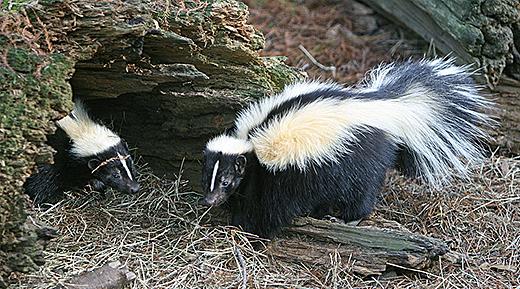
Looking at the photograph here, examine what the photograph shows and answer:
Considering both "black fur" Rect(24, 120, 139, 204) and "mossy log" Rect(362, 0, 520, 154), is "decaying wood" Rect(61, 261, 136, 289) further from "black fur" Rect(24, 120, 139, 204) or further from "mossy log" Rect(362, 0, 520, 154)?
"mossy log" Rect(362, 0, 520, 154)

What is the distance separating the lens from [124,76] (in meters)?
4.92

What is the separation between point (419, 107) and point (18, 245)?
2800 mm

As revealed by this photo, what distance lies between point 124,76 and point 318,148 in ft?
4.23

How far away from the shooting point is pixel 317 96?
4.97 meters

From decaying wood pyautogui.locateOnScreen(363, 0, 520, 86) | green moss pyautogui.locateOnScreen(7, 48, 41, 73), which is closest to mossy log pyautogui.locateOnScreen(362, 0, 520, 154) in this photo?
decaying wood pyautogui.locateOnScreen(363, 0, 520, 86)

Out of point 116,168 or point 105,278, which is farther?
point 116,168

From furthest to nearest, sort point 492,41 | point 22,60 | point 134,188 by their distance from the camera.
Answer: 1. point 492,41
2. point 134,188
3. point 22,60

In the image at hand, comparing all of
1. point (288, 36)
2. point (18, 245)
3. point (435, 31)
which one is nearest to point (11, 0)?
point (18, 245)

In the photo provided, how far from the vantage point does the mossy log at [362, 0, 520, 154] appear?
611 centimetres

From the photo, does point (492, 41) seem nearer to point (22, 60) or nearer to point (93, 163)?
point (93, 163)

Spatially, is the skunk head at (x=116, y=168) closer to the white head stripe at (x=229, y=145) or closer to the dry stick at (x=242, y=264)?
the white head stripe at (x=229, y=145)

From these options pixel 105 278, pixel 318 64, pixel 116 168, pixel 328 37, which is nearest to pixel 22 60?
pixel 105 278

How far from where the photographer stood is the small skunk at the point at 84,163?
5.40 meters

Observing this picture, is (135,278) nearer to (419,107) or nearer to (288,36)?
(419,107)
